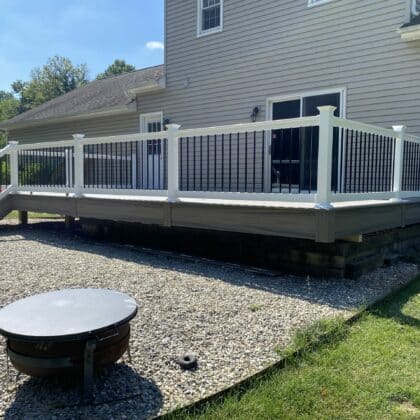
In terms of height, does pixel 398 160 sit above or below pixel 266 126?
below

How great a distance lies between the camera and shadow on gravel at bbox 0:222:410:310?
4.32 m

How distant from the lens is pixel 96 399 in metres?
2.30

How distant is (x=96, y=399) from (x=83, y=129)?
1238cm

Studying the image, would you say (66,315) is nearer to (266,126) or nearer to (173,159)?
(266,126)

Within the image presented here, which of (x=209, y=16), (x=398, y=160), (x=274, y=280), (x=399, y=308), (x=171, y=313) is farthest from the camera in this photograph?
(x=209, y=16)

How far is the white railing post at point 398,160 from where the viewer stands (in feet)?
19.3

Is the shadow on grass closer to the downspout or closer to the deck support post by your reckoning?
the downspout

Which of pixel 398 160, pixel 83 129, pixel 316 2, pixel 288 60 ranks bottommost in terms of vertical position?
pixel 398 160

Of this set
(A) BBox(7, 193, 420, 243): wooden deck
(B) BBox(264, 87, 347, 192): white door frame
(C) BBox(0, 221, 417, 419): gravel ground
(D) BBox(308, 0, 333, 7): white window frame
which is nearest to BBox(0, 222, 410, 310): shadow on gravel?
(C) BBox(0, 221, 417, 419): gravel ground

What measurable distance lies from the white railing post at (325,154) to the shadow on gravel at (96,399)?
2773mm

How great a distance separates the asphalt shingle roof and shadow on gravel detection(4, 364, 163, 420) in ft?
30.2

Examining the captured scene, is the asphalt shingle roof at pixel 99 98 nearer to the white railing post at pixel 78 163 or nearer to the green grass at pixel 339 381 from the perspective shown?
the white railing post at pixel 78 163

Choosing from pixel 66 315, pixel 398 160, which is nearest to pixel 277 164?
pixel 398 160

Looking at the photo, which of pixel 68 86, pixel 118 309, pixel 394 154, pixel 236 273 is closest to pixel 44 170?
pixel 236 273
